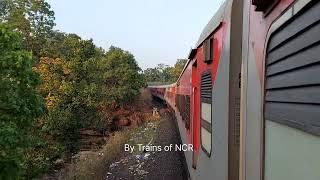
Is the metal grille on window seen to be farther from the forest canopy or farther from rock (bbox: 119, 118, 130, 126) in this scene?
rock (bbox: 119, 118, 130, 126)

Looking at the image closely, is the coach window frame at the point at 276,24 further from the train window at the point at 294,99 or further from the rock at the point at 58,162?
the rock at the point at 58,162

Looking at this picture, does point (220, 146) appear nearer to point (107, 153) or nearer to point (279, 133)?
point (279, 133)

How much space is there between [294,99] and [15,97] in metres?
10.8

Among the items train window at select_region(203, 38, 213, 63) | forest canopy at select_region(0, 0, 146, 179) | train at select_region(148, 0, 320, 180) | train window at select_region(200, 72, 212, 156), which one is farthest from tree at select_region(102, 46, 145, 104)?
train at select_region(148, 0, 320, 180)

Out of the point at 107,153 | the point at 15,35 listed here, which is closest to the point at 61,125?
the point at 107,153

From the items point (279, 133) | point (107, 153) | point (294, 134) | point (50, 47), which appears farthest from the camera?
point (50, 47)

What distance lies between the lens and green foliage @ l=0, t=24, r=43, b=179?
35.6ft

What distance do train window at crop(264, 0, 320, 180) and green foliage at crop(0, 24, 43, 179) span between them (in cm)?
951

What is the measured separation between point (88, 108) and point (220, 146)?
903 inches

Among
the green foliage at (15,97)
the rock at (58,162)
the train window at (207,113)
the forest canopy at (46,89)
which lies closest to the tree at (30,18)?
the forest canopy at (46,89)

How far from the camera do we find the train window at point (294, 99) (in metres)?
1.25

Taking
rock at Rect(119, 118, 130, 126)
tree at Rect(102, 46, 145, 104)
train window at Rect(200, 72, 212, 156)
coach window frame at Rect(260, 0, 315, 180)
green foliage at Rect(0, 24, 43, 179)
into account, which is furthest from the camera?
tree at Rect(102, 46, 145, 104)

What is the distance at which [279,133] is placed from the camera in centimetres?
166

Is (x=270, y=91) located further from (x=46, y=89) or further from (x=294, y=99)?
(x=46, y=89)
